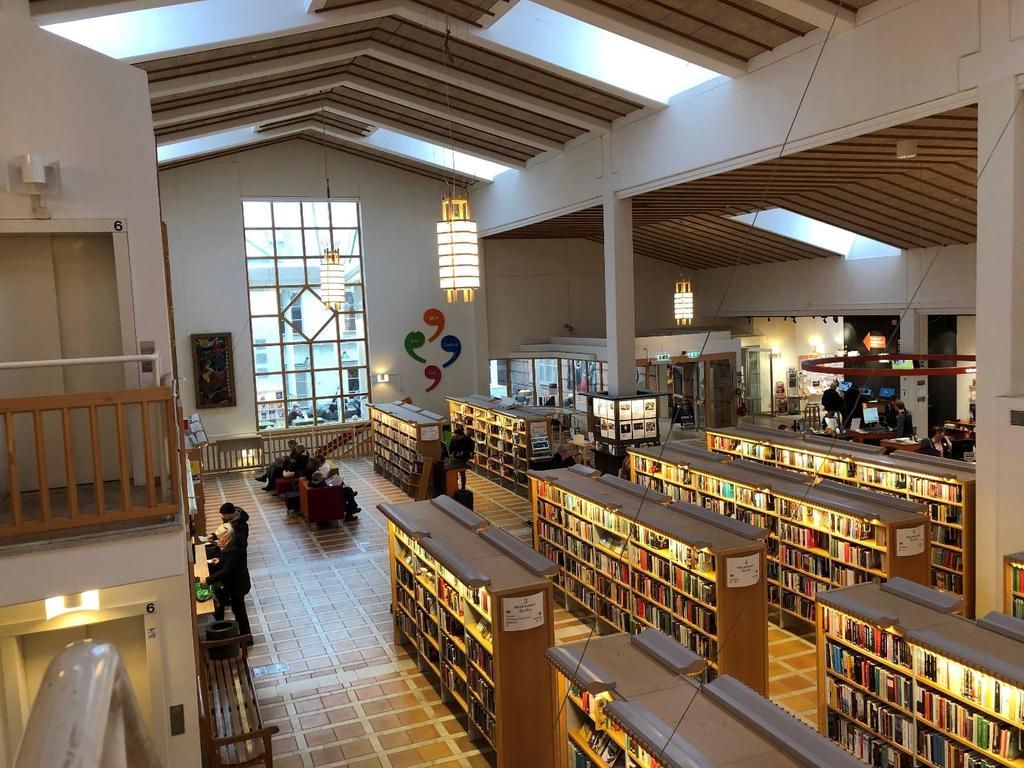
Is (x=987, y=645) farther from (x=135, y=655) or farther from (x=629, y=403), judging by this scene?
(x=629, y=403)

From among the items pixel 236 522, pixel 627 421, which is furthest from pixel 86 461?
pixel 627 421

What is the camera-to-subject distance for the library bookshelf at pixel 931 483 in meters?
8.33

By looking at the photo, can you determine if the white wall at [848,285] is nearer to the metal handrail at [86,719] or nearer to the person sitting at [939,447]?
the person sitting at [939,447]

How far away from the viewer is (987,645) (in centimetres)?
509

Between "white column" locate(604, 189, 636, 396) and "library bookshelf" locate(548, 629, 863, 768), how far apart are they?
29.3ft

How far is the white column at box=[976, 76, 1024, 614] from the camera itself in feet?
23.8

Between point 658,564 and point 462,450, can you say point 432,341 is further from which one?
point 658,564

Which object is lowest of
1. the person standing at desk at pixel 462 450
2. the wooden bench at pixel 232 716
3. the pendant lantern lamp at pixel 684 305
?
the wooden bench at pixel 232 716

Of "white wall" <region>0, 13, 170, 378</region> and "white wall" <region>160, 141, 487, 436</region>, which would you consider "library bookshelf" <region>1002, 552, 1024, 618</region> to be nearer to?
"white wall" <region>0, 13, 170, 378</region>

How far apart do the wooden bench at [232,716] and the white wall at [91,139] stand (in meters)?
2.53

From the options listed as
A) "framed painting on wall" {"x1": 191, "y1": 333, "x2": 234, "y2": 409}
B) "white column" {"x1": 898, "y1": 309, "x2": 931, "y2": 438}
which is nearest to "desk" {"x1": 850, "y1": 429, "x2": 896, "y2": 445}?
"white column" {"x1": 898, "y1": 309, "x2": 931, "y2": 438}

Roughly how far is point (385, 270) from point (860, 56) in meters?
12.9

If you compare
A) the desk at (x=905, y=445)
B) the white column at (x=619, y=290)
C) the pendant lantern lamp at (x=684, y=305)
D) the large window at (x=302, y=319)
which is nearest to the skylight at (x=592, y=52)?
the white column at (x=619, y=290)

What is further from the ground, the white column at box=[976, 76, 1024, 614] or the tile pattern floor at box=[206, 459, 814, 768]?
the white column at box=[976, 76, 1024, 614]
